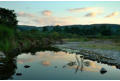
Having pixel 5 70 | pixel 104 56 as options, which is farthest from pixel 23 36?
pixel 5 70

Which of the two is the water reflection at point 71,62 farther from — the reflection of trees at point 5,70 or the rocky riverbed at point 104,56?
the reflection of trees at point 5,70

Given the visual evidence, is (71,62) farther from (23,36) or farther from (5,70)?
(23,36)

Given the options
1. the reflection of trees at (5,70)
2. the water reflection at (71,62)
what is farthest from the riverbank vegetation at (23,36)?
the water reflection at (71,62)

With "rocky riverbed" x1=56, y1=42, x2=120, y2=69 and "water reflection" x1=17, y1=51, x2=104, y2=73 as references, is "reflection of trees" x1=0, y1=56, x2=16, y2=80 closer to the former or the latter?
"water reflection" x1=17, y1=51, x2=104, y2=73

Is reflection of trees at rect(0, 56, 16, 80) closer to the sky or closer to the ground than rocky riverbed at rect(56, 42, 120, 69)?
closer to the sky

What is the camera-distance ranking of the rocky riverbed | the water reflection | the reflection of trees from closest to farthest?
the reflection of trees → the water reflection → the rocky riverbed

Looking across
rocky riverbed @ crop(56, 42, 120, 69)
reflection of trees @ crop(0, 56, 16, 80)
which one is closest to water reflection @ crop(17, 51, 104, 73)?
rocky riverbed @ crop(56, 42, 120, 69)

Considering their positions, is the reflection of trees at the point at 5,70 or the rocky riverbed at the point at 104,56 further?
the rocky riverbed at the point at 104,56

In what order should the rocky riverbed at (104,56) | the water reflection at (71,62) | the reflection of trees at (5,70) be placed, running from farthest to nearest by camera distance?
the rocky riverbed at (104,56), the water reflection at (71,62), the reflection of trees at (5,70)

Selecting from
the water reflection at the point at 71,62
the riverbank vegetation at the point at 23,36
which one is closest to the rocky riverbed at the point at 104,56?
the water reflection at the point at 71,62

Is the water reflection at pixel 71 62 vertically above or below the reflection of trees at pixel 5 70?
below

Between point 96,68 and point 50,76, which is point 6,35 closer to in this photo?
point 50,76

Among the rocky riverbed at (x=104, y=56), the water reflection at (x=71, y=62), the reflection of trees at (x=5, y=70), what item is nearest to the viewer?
the reflection of trees at (x=5, y=70)

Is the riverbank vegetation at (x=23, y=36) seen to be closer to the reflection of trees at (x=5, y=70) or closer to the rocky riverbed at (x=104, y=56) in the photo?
the reflection of trees at (x=5, y=70)
